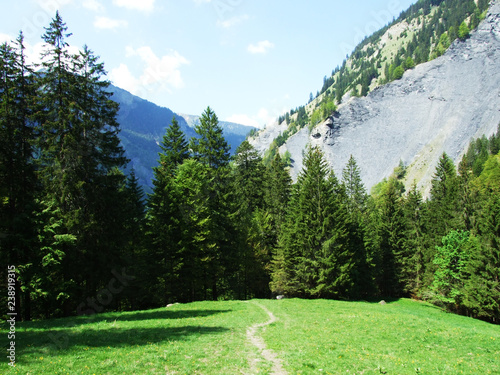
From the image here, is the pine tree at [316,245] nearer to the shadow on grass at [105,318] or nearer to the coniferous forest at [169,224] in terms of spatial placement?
the coniferous forest at [169,224]

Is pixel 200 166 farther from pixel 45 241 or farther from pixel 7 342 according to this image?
pixel 7 342

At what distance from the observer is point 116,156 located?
26.7m

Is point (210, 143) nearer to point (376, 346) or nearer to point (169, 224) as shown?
point (169, 224)

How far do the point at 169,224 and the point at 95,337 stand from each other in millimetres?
16874

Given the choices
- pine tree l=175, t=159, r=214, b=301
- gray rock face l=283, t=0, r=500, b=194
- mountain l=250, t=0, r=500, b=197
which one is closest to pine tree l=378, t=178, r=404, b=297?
pine tree l=175, t=159, r=214, b=301

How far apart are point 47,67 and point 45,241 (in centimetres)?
1366

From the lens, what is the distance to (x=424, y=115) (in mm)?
155875

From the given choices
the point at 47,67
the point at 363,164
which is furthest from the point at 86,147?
the point at 363,164

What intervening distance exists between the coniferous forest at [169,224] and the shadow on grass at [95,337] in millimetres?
7338

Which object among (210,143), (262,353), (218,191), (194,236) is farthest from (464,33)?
(262,353)

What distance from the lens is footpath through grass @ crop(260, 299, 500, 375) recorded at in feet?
34.2

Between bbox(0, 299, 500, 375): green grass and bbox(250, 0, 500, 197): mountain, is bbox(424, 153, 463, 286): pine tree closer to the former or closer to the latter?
bbox(0, 299, 500, 375): green grass

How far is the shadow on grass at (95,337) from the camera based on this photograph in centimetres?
1039

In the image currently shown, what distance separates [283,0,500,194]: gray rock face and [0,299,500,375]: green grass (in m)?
129
